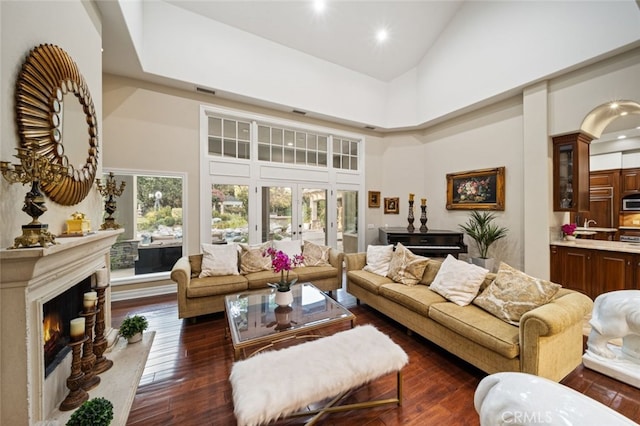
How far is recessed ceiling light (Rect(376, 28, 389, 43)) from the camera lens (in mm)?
4554

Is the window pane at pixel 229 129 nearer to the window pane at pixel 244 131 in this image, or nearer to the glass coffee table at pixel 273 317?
the window pane at pixel 244 131

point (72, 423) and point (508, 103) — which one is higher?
point (508, 103)

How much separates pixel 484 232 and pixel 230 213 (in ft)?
15.6

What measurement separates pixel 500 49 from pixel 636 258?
361cm

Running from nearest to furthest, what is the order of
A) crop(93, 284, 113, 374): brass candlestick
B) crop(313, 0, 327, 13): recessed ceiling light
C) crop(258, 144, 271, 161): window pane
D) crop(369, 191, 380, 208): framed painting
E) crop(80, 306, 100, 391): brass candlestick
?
crop(80, 306, 100, 391): brass candlestick → crop(93, 284, 113, 374): brass candlestick → crop(313, 0, 327, 13): recessed ceiling light → crop(258, 144, 271, 161): window pane → crop(369, 191, 380, 208): framed painting

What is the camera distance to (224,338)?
2.70 meters

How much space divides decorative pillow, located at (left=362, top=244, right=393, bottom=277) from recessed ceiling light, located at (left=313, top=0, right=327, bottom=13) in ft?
13.2

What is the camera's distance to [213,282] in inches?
122

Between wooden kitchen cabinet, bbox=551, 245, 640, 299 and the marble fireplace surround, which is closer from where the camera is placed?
the marble fireplace surround

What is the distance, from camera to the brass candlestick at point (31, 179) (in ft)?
4.08

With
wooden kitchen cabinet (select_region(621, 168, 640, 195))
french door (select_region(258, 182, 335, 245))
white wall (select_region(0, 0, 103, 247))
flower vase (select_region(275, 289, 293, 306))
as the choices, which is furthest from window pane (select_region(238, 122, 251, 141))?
wooden kitchen cabinet (select_region(621, 168, 640, 195))

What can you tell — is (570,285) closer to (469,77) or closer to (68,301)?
(469,77)

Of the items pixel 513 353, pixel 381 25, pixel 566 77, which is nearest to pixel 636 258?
pixel 566 77

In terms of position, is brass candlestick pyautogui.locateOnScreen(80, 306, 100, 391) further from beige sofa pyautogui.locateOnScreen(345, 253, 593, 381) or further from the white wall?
beige sofa pyautogui.locateOnScreen(345, 253, 593, 381)
